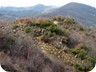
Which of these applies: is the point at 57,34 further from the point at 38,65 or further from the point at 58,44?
the point at 38,65

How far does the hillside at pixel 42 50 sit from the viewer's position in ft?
27.8

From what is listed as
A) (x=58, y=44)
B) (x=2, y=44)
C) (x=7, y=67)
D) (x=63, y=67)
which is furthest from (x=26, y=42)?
(x=58, y=44)

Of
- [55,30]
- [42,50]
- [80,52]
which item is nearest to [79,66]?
[42,50]

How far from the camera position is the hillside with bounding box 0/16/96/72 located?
8.46 meters

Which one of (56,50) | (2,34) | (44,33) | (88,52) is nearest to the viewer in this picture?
(2,34)

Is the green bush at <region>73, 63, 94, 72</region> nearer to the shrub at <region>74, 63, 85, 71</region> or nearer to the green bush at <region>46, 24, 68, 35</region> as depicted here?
the shrub at <region>74, 63, 85, 71</region>

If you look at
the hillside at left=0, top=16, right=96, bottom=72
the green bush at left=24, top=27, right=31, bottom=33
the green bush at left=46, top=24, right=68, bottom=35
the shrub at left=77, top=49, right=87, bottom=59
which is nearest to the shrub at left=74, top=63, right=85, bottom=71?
the hillside at left=0, top=16, right=96, bottom=72

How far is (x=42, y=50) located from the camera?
33.1 ft

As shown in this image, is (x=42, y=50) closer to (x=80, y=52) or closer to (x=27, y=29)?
(x=80, y=52)

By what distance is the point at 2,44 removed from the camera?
9.39 meters

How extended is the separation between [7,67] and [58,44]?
4.35 m

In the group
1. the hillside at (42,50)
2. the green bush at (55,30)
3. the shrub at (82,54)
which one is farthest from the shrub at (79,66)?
the green bush at (55,30)

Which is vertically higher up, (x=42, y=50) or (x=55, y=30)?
(x=42, y=50)

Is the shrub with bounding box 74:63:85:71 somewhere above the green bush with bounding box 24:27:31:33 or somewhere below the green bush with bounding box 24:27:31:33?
below
